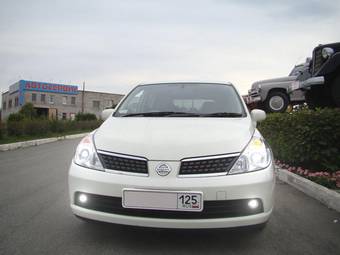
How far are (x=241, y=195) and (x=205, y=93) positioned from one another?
1.75 meters

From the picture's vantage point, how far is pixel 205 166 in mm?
2439

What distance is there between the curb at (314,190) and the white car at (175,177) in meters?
1.56

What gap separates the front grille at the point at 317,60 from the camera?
664 centimetres

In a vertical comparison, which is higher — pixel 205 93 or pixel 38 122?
pixel 205 93

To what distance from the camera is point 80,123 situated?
26734 mm

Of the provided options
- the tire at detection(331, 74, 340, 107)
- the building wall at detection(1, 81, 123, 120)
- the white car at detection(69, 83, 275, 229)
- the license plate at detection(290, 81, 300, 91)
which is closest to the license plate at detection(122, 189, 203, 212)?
the white car at detection(69, 83, 275, 229)

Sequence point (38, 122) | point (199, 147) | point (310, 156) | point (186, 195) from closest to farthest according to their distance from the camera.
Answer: point (186, 195) < point (199, 147) < point (310, 156) < point (38, 122)

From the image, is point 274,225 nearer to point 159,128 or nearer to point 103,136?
point 159,128

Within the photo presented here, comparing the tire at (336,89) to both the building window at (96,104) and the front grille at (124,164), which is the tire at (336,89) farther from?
the building window at (96,104)

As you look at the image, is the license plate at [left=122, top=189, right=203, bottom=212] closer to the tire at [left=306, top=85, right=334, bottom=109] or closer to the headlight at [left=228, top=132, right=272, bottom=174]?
the headlight at [left=228, top=132, right=272, bottom=174]

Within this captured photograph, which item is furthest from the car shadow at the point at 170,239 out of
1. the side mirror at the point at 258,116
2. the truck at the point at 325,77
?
the truck at the point at 325,77

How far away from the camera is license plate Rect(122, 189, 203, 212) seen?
2316mm

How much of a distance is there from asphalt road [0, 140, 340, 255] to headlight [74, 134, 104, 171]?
476 mm

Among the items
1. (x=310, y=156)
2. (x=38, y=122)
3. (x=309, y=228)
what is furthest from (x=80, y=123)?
(x=309, y=228)
